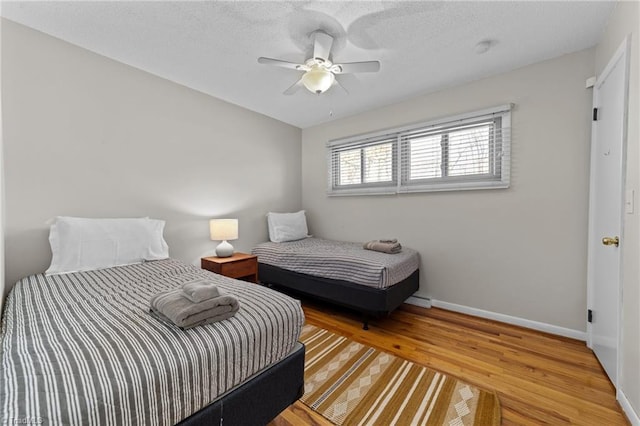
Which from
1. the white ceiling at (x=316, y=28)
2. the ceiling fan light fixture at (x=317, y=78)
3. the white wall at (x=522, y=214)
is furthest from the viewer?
the white wall at (x=522, y=214)

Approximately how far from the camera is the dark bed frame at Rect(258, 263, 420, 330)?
2.33 metres

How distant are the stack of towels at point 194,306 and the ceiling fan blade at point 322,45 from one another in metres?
1.80

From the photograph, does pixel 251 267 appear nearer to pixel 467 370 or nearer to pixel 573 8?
pixel 467 370

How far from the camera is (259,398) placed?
3.67ft

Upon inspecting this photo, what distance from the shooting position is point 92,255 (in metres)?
1.99

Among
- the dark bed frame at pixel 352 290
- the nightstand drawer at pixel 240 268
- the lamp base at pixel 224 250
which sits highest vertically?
the lamp base at pixel 224 250

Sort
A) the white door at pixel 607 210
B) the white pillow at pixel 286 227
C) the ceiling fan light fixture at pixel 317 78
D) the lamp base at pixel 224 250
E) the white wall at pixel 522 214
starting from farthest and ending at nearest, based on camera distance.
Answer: the white pillow at pixel 286 227 → the lamp base at pixel 224 250 → the white wall at pixel 522 214 → the ceiling fan light fixture at pixel 317 78 → the white door at pixel 607 210

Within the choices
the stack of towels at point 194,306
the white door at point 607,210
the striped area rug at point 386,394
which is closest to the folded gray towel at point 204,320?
the stack of towels at point 194,306

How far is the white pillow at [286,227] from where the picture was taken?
3603 millimetres

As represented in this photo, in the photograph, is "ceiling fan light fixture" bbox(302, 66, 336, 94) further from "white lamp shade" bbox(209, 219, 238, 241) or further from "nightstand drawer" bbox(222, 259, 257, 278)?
"nightstand drawer" bbox(222, 259, 257, 278)

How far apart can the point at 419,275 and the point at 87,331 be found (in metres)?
2.90

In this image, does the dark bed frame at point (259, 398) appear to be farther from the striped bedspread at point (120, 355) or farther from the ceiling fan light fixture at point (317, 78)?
the ceiling fan light fixture at point (317, 78)

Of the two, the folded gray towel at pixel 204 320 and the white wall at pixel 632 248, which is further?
the white wall at pixel 632 248

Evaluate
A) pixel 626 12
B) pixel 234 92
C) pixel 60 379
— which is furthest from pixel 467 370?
pixel 234 92
